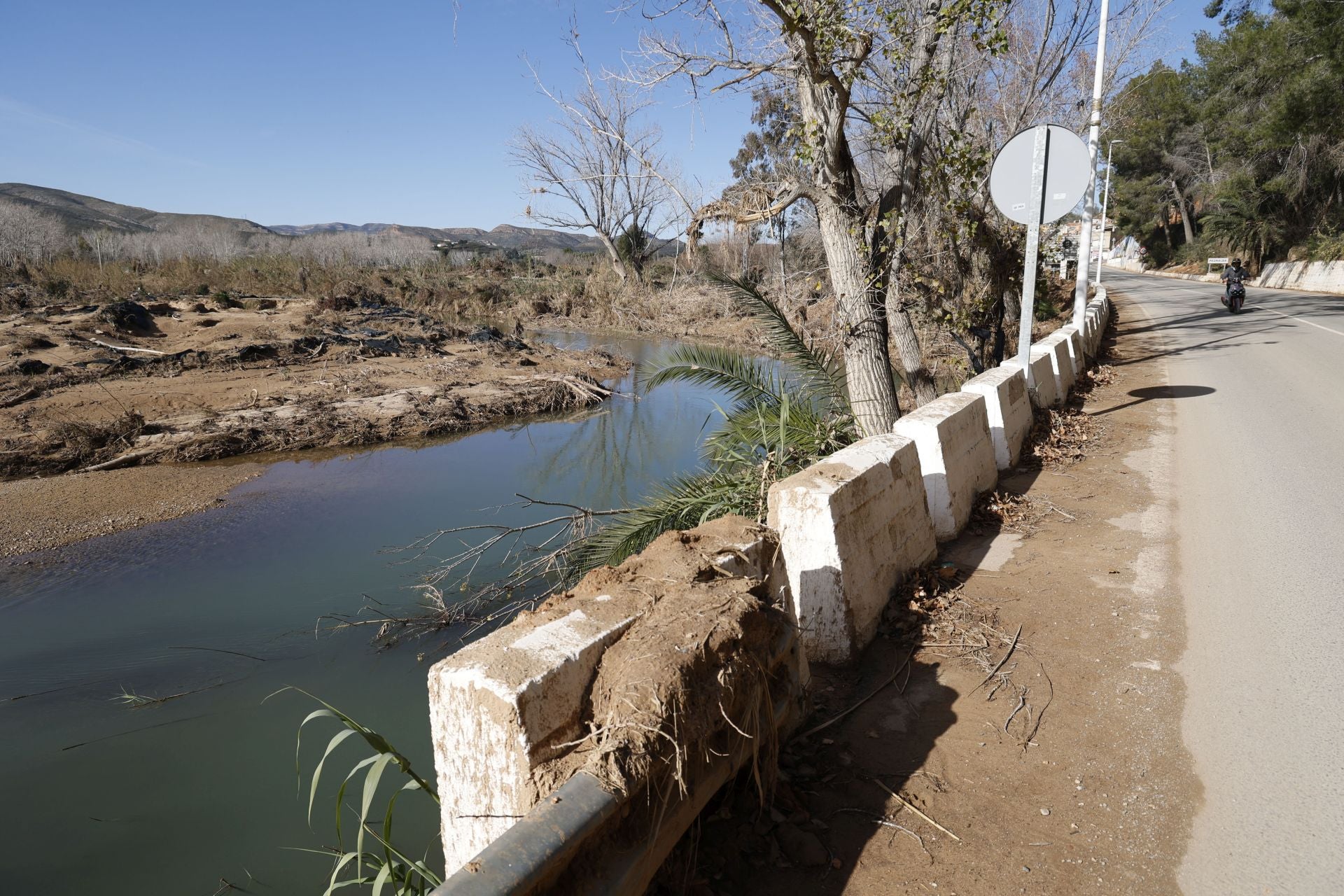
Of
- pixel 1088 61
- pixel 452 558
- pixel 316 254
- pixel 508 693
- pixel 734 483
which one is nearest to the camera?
pixel 508 693

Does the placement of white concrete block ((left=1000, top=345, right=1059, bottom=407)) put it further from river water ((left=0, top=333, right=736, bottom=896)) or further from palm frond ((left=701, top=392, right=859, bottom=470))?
river water ((left=0, top=333, right=736, bottom=896))

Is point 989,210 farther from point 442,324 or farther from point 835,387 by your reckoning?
point 442,324

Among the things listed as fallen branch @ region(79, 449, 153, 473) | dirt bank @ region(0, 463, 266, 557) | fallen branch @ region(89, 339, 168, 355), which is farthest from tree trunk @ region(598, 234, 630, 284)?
dirt bank @ region(0, 463, 266, 557)

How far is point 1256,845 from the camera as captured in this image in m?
2.49

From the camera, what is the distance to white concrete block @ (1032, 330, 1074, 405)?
9.19 m

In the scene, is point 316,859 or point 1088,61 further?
point 1088,61

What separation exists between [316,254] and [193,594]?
4704cm

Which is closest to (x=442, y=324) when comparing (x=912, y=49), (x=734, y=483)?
(x=912, y=49)

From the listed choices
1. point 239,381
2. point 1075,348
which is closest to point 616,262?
point 239,381

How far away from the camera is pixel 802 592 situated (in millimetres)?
3656

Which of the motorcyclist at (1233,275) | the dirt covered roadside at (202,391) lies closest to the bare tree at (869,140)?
the dirt covered roadside at (202,391)

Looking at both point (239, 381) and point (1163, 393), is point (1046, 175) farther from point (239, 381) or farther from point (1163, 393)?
point (239, 381)

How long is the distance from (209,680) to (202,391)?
12306mm

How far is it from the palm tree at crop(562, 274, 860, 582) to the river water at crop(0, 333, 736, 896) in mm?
1803
